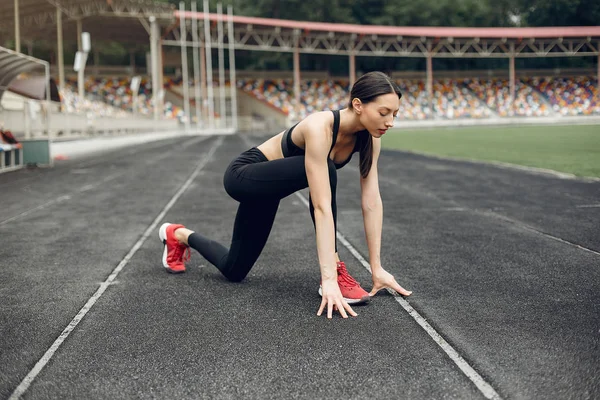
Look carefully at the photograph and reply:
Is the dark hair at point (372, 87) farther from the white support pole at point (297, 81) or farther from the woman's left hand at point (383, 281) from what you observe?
the white support pole at point (297, 81)

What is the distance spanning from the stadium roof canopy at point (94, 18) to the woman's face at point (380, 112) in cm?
2592

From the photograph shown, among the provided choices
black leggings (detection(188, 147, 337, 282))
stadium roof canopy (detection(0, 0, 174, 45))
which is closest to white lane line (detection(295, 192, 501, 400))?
black leggings (detection(188, 147, 337, 282))

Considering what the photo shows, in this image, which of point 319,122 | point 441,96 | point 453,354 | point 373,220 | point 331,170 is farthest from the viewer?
point 441,96

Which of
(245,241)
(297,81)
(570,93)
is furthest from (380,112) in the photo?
(570,93)

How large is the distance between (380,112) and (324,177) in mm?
499

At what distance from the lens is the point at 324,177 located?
374cm

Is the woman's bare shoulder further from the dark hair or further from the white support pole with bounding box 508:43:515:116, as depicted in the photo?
the white support pole with bounding box 508:43:515:116

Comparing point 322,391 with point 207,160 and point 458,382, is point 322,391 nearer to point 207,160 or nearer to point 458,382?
point 458,382

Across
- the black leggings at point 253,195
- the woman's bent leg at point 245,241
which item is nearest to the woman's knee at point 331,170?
the black leggings at point 253,195

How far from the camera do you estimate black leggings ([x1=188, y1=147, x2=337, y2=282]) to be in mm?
3939

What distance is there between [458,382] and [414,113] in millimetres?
54585

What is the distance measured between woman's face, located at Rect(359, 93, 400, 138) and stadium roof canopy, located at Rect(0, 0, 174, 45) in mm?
25922

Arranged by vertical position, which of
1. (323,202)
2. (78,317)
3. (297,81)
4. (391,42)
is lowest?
(78,317)

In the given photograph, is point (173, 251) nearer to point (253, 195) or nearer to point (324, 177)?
point (253, 195)
